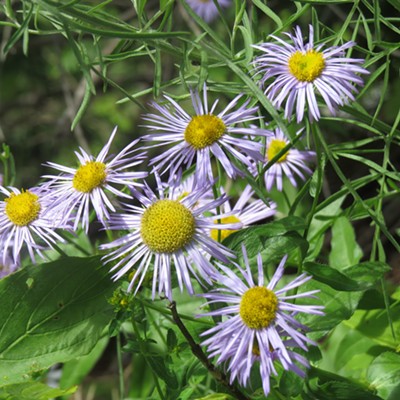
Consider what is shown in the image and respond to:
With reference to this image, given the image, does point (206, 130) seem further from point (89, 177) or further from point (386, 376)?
point (386, 376)

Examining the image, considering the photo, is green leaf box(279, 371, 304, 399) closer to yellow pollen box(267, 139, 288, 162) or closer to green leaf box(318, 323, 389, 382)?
green leaf box(318, 323, 389, 382)

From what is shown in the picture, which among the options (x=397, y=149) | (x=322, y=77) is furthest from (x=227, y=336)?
(x=397, y=149)

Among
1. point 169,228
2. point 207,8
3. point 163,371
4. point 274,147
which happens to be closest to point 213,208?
point 169,228

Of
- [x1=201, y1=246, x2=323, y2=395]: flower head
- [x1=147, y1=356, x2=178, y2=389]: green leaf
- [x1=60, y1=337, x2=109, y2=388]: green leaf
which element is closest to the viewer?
[x1=201, y1=246, x2=323, y2=395]: flower head

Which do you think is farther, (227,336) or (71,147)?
(71,147)

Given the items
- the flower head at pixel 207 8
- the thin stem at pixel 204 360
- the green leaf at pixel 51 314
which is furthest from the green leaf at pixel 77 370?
the flower head at pixel 207 8

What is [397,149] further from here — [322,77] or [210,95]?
[322,77]

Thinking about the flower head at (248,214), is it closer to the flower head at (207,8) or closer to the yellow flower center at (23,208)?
the yellow flower center at (23,208)

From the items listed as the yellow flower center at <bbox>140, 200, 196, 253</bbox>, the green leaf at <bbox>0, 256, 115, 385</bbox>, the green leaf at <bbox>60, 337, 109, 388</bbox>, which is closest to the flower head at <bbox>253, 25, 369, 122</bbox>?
the yellow flower center at <bbox>140, 200, 196, 253</bbox>
